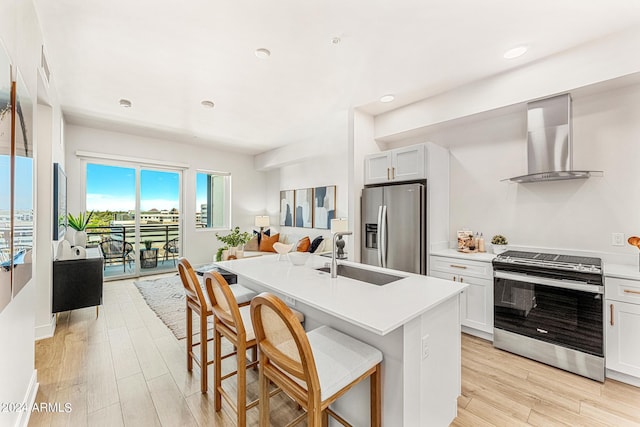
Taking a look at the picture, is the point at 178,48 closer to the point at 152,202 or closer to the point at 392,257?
the point at 392,257

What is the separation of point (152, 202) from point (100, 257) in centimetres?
256

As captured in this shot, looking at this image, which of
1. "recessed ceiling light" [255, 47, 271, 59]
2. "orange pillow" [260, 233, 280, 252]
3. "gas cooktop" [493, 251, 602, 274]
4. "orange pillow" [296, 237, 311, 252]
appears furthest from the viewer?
"orange pillow" [260, 233, 280, 252]

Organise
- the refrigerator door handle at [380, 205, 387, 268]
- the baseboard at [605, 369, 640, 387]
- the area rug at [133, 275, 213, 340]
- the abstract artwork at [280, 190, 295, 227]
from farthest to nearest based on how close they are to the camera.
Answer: the abstract artwork at [280, 190, 295, 227], the refrigerator door handle at [380, 205, 387, 268], the area rug at [133, 275, 213, 340], the baseboard at [605, 369, 640, 387]

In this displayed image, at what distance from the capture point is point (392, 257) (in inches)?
139

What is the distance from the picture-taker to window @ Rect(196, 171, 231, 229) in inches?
254

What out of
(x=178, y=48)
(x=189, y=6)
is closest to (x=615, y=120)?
(x=189, y=6)

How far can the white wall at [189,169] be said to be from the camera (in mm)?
4906

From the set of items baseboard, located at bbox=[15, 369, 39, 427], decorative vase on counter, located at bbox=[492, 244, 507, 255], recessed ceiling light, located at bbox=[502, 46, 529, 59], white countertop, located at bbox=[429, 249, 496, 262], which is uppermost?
recessed ceiling light, located at bbox=[502, 46, 529, 59]

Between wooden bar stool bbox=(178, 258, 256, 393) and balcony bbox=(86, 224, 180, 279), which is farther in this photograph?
balcony bbox=(86, 224, 180, 279)

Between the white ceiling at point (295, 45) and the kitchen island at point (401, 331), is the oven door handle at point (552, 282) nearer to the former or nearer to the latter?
the kitchen island at point (401, 331)

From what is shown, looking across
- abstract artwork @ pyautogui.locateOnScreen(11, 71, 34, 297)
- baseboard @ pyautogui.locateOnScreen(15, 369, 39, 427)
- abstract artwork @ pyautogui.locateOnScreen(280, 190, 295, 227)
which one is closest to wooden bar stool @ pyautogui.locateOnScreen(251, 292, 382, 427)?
abstract artwork @ pyautogui.locateOnScreen(11, 71, 34, 297)

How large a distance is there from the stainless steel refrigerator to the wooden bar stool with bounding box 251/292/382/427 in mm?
2038

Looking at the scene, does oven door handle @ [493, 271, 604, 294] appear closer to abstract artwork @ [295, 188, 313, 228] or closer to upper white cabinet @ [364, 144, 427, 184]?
upper white cabinet @ [364, 144, 427, 184]

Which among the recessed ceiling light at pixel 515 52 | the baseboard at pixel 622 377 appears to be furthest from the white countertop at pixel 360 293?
the recessed ceiling light at pixel 515 52
